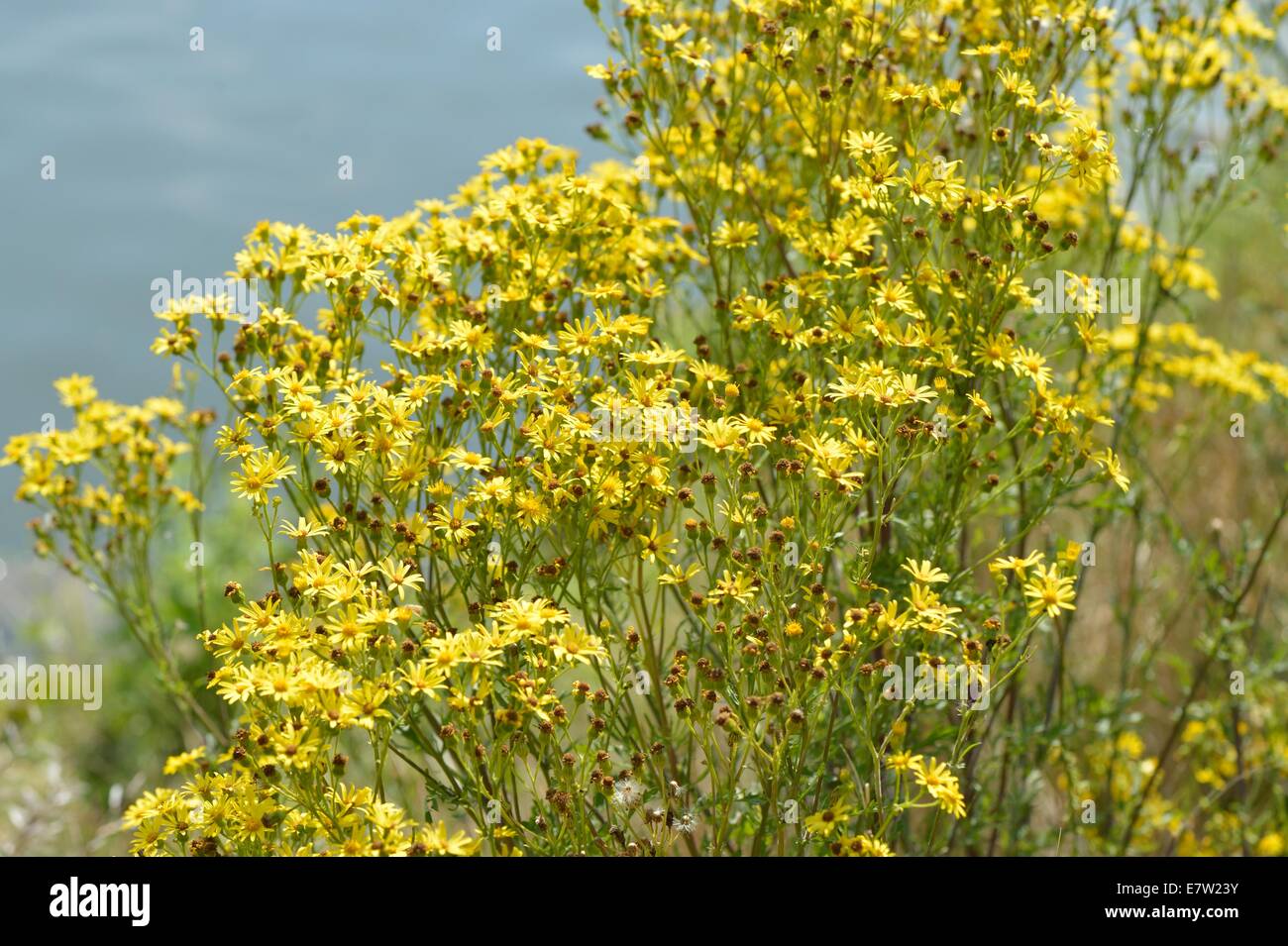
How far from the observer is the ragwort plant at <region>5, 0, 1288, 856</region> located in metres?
2.78

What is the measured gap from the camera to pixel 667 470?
301 centimetres

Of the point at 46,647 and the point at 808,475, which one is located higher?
the point at 808,475

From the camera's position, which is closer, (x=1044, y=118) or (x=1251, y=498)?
(x=1044, y=118)

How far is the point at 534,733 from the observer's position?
117 inches

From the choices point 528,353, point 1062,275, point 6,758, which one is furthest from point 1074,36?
point 6,758

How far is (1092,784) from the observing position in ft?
19.9

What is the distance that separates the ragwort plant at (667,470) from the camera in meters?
2.78

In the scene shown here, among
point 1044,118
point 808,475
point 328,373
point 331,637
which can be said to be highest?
point 1044,118

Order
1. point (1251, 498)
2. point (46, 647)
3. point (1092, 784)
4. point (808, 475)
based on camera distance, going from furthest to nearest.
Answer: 1. point (46, 647)
2. point (1251, 498)
3. point (1092, 784)
4. point (808, 475)

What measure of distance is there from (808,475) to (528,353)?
863 mm

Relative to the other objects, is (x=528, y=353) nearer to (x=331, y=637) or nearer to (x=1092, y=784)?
(x=331, y=637)
